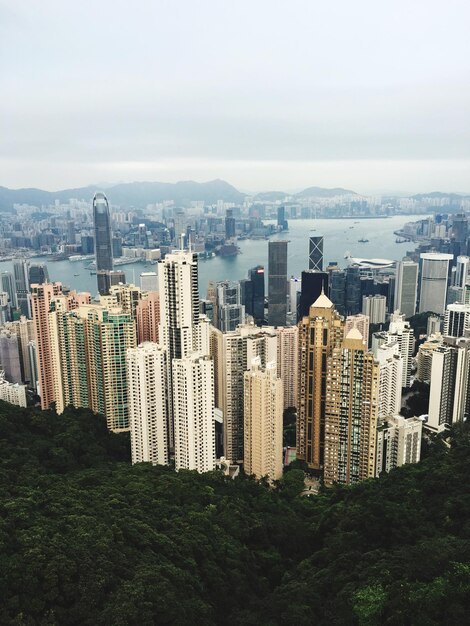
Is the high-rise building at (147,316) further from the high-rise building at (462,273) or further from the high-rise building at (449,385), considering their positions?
the high-rise building at (462,273)

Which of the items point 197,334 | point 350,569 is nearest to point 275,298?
point 197,334

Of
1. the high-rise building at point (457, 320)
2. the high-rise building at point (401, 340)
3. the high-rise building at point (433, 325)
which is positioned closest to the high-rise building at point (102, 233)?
the high-rise building at point (433, 325)

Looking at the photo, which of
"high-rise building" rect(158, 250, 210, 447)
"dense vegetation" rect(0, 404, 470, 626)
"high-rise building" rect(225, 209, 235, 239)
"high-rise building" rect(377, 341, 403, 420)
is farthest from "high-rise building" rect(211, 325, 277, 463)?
"high-rise building" rect(225, 209, 235, 239)

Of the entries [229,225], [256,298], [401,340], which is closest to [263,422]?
[401,340]

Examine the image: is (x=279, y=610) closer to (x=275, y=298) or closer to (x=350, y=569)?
(x=350, y=569)

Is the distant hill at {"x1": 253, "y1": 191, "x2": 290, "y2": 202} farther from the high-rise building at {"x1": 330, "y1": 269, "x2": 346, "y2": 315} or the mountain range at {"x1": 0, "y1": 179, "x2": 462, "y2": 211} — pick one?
the high-rise building at {"x1": 330, "y1": 269, "x2": 346, "y2": 315}

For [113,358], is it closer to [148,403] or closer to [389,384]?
[148,403]

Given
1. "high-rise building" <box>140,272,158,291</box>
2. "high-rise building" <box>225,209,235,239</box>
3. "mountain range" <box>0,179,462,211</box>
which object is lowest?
"high-rise building" <box>140,272,158,291</box>
